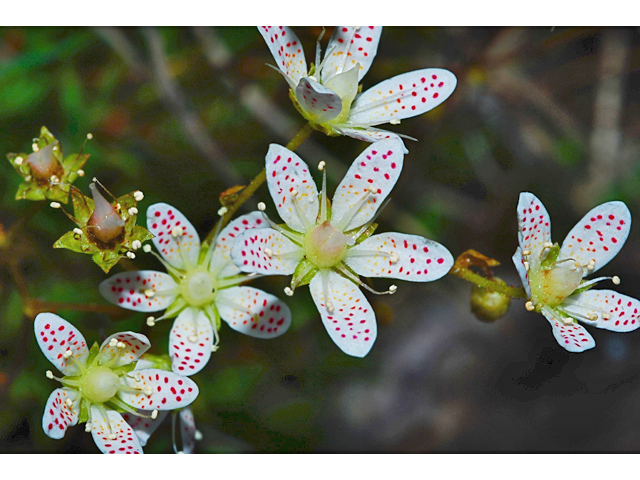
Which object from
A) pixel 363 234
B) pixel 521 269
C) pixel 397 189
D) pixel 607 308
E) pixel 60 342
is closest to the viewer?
pixel 521 269

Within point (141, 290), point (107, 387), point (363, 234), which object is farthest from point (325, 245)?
point (107, 387)

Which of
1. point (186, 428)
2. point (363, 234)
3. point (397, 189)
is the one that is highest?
point (397, 189)

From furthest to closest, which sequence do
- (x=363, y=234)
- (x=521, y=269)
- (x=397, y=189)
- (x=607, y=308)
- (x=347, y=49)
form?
(x=397, y=189), (x=347, y=49), (x=607, y=308), (x=363, y=234), (x=521, y=269)

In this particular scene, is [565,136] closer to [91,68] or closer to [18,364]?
[91,68]

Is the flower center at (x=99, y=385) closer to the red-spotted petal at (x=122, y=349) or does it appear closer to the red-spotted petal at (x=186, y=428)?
the red-spotted petal at (x=122, y=349)

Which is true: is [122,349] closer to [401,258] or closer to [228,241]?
[228,241]

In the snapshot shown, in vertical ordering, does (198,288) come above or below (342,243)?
below

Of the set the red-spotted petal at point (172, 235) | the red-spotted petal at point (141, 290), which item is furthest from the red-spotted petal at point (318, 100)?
the red-spotted petal at point (141, 290)
